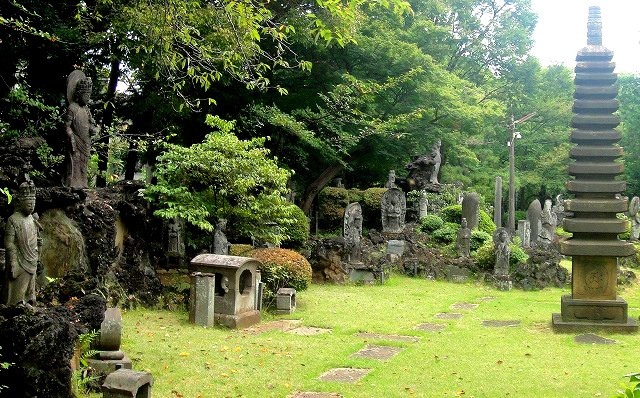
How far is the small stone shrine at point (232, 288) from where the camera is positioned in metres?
11.7

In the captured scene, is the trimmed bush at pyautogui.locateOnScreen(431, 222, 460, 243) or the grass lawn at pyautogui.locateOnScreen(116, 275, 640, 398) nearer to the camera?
the grass lawn at pyautogui.locateOnScreen(116, 275, 640, 398)

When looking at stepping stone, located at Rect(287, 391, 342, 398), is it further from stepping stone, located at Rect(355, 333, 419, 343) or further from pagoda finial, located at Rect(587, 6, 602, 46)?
pagoda finial, located at Rect(587, 6, 602, 46)

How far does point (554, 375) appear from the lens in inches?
339

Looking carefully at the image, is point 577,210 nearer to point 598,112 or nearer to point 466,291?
point 598,112

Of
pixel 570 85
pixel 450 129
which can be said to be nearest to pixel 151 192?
pixel 450 129

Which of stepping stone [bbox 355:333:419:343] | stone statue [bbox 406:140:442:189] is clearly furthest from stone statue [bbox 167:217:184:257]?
stone statue [bbox 406:140:442:189]

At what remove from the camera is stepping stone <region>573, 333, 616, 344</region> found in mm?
10977

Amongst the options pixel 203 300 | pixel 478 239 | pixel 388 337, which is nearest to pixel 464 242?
pixel 478 239

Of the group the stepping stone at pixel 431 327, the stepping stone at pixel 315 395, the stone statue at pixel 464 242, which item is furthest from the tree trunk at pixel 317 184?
the stepping stone at pixel 315 395

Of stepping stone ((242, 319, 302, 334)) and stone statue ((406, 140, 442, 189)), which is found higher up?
stone statue ((406, 140, 442, 189))

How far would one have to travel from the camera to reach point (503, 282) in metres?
18.7

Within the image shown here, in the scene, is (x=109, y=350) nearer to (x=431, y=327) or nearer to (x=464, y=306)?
(x=431, y=327)

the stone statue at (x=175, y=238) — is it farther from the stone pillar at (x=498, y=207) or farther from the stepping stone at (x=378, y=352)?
the stone pillar at (x=498, y=207)

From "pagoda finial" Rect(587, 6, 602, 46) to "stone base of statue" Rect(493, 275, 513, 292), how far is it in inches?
309
